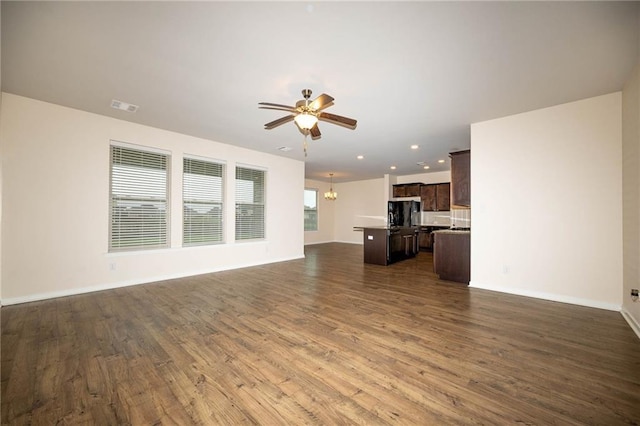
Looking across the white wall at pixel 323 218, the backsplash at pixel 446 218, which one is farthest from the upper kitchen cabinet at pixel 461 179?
the white wall at pixel 323 218

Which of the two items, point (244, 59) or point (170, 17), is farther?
point (244, 59)

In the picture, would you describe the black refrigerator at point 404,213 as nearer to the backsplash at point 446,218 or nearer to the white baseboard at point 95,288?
the backsplash at point 446,218

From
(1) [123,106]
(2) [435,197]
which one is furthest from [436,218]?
(1) [123,106]

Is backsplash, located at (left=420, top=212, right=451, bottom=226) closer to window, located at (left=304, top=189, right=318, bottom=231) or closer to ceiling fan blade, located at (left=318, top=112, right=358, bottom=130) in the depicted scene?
window, located at (left=304, top=189, right=318, bottom=231)

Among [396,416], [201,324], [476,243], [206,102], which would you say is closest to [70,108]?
[206,102]

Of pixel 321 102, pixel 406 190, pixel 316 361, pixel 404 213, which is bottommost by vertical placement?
pixel 316 361

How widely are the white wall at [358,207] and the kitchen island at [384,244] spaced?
3.19 m

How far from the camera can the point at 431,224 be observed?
9281 millimetres

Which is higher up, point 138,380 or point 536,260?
point 536,260

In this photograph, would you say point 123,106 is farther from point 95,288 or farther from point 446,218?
point 446,218

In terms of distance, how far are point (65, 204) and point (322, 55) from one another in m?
4.17

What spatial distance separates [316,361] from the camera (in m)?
2.04

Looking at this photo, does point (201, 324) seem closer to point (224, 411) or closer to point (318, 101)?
point (224, 411)

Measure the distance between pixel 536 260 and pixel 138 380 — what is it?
4.85 m
